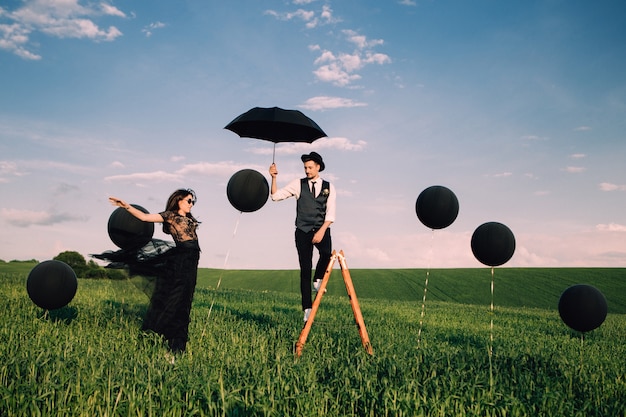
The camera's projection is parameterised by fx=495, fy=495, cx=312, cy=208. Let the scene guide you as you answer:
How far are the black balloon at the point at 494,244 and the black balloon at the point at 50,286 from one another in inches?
302

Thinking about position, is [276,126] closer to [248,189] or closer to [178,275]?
[248,189]

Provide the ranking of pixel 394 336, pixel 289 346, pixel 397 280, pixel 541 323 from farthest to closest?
pixel 397 280
pixel 541 323
pixel 394 336
pixel 289 346

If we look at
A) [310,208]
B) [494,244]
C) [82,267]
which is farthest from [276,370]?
[82,267]

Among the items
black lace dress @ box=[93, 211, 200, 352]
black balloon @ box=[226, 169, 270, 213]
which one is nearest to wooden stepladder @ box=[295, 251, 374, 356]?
black lace dress @ box=[93, 211, 200, 352]

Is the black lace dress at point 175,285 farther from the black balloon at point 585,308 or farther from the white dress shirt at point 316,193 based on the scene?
the black balloon at point 585,308

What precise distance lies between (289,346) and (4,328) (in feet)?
16.8

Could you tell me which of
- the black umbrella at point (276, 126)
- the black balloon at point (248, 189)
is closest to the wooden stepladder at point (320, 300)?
the black umbrella at point (276, 126)

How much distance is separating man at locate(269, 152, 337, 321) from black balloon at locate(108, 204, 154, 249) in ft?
8.42

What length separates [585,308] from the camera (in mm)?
9969

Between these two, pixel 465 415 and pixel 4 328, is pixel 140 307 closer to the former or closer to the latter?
pixel 4 328

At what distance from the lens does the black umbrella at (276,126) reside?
8430 millimetres

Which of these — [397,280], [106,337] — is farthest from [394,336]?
[397,280]

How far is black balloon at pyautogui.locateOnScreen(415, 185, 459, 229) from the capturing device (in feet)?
29.7

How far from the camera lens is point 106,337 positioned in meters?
8.03
